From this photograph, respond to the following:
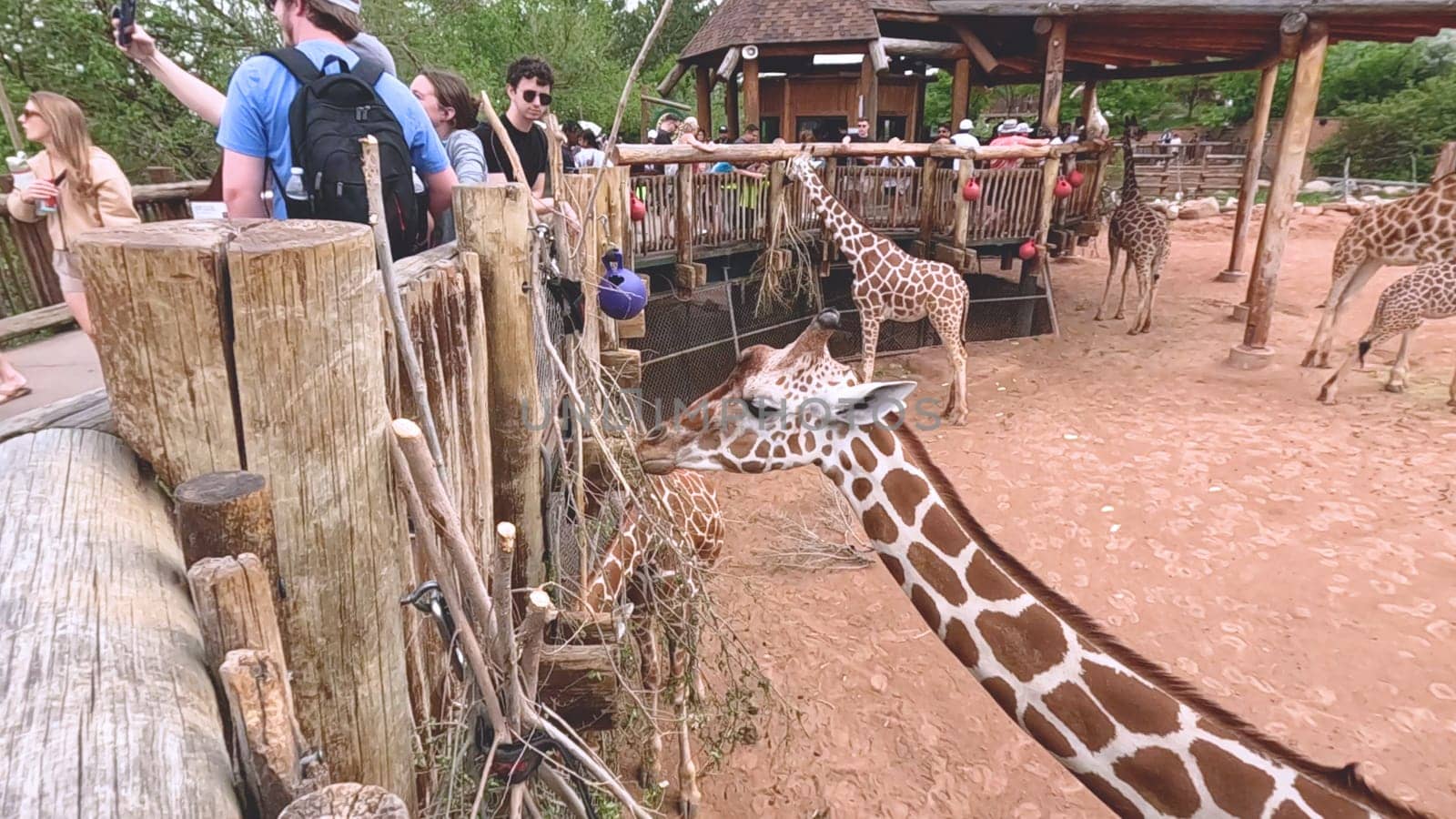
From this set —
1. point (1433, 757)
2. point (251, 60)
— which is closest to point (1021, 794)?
point (1433, 757)

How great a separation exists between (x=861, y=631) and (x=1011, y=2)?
33.3 feet

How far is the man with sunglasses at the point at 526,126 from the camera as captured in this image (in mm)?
3689

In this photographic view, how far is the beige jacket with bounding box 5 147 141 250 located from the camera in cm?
421

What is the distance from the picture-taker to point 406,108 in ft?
7.70

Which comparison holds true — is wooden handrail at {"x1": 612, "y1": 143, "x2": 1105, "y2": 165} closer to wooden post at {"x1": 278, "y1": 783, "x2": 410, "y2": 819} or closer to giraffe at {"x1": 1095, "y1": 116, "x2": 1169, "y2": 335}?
giraffe at {"x1": 1095, "y1": 116, "x2": 1169, "y2": 335}

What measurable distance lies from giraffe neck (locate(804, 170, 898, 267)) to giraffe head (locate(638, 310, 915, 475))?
5.42m

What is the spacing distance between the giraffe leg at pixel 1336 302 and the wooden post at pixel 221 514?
11.0 metres

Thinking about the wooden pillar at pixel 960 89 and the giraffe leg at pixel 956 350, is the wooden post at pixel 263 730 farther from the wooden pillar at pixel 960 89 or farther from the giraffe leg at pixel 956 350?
the wooden pillar at pixel 960 89

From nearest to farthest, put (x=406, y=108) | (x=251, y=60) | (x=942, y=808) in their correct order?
(x=251, y=60) → (x=406, y=108) → (x=942, y=808)

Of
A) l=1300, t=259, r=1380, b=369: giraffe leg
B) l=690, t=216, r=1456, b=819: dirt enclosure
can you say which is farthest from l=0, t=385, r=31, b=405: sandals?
l=1300, t=259, r=1380, b=369: giraffe leg

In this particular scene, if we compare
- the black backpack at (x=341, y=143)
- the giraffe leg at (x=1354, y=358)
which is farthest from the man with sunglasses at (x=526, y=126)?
the giraffe leg at (x=1354, y=358)

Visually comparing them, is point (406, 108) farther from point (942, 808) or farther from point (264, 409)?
point (942, 808)

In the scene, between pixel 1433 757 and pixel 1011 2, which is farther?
pixel 1011 2

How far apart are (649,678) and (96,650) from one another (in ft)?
10.9
